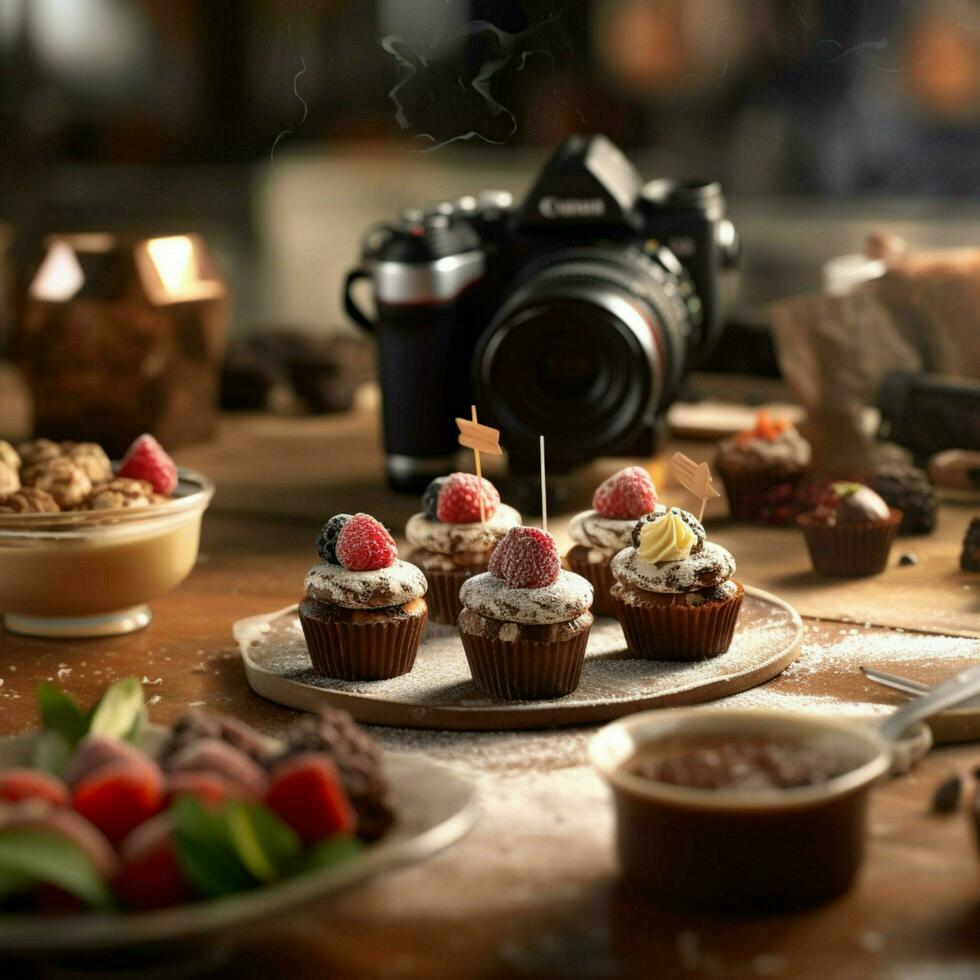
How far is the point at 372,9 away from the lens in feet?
14.7

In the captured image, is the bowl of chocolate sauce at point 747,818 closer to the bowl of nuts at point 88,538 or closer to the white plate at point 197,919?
the white plate at point 197,919

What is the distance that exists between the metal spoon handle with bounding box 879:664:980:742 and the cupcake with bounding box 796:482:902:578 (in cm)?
58

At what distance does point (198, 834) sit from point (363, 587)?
24.1 inches

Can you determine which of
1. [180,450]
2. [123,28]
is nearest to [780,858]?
[180,450]

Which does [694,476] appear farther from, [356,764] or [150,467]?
[356,764]

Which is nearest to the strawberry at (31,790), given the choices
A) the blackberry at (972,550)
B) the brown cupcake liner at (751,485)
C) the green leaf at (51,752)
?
the green leaf at (51,752)

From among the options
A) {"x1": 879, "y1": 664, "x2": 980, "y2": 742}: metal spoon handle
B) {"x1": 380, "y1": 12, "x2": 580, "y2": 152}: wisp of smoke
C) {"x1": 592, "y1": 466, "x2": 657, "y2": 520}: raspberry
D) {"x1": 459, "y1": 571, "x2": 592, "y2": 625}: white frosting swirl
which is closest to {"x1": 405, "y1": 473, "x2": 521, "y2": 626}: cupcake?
{"x1": 592, "y1": 466, "x2": 657, "y2": 520}: raspberry

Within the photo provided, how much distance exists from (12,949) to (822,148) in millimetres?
3347

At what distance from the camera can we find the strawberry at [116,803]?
2.96ft

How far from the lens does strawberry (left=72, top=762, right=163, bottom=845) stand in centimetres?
90

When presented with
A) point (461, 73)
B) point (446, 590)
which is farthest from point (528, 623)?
point (461, 73)

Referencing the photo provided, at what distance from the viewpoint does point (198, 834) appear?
86cm

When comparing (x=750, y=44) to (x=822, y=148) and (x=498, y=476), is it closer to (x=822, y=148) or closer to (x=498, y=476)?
(x=822, y=148)

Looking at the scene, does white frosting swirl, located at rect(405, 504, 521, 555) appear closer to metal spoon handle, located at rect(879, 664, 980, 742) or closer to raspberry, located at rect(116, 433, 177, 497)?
raspberry, located at rect(116, 433, 177, 497)
